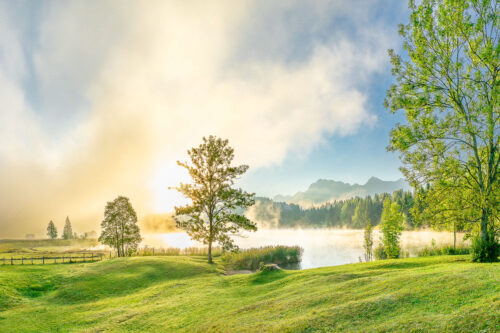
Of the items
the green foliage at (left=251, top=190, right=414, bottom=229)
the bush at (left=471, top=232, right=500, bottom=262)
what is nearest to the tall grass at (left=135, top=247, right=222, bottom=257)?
the bush at (left=471, top=232, right=500, bottom=262)

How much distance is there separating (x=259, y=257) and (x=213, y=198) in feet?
36.2

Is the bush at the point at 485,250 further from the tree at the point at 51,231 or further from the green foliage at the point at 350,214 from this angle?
the tree at the point at 51,231

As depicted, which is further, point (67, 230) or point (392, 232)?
point (67, 230)

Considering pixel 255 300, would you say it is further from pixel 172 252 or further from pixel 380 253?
pixel 380 253

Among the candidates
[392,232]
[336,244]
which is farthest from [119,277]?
[336,244]

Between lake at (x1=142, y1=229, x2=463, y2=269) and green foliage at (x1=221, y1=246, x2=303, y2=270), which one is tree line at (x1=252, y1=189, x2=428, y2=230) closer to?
lake at (x1=142, y1=229, x2=463, y2=269)

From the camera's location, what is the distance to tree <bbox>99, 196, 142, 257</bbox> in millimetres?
40438

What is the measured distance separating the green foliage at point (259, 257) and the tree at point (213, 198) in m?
3.89

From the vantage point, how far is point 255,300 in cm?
1413

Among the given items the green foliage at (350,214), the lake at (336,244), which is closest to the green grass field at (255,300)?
the lake at (336,244)

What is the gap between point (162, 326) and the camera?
40.1 feet

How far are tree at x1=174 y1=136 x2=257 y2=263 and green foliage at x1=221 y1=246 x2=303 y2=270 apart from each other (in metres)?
3.89

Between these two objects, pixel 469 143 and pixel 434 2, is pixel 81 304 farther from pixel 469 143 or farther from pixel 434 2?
pixel 434 2

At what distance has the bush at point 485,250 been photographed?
15.8 metres
